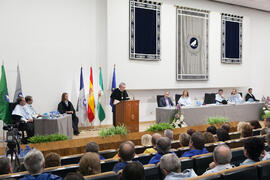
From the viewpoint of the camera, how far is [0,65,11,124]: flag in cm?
600

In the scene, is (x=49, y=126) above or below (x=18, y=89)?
below

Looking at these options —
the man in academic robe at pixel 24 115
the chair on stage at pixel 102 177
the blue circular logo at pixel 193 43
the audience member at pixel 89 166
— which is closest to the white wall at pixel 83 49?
the blue circular logo at pixel 193 43

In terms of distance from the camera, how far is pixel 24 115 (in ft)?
19.6

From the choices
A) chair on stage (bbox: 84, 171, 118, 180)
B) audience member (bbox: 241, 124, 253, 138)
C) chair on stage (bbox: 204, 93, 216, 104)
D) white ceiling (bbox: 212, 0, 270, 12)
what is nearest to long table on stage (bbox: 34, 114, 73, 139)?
audience member (bbox: 241, 124, 253, 138)

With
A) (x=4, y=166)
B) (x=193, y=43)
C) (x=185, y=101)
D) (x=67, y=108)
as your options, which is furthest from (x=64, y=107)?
(x=193, y=43)

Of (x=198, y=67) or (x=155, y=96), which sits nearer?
(x=155, y=96)

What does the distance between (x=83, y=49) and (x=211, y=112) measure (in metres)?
4.13

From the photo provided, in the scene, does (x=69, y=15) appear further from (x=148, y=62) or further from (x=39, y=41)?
(x=148, y=62)

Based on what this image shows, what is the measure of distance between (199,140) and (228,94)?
8837 mm

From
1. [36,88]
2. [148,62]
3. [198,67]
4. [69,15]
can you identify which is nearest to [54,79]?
[36,88]

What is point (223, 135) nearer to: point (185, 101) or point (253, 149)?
point (253, 149)

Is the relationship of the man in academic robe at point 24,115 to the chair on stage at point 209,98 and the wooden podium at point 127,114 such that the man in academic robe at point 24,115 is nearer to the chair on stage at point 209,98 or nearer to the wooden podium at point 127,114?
the wooden podium at point 127,114

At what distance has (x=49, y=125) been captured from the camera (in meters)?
5.49

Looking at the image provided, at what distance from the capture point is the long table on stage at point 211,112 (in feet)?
23.1
